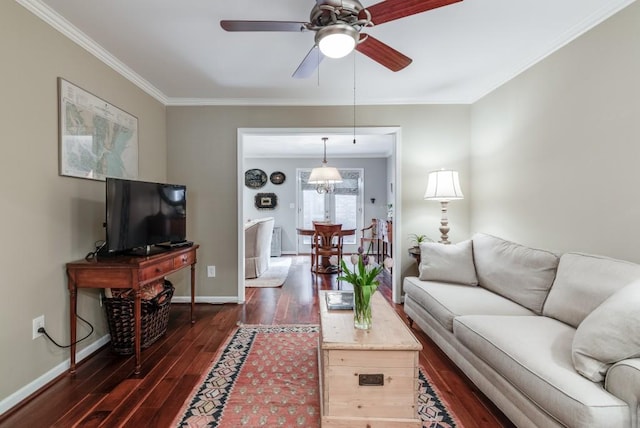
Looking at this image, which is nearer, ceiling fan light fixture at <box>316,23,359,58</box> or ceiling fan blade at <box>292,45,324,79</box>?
ceiling fan light fixture at <box>316,23,359,58</box>

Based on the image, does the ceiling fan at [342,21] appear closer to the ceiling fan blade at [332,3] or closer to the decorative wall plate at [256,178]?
the ceiling fan blade at [332,3]

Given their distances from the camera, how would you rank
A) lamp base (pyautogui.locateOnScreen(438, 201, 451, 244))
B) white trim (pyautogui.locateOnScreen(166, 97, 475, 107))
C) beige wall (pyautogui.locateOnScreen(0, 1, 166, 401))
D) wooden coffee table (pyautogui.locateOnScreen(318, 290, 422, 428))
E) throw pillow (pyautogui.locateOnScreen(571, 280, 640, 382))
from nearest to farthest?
throw pillow (pyautogui.locateOnScreen(571, 280, 640, 382)) → wooden coffee table (pyautogui.locateOnScreen(318, 290, 422, 428)) → beige wall (pyautogui.locateOnScreen(0, 1, 166, 401)) → lamp base (pyautogui.locateOnScreen(438, 201, 451, 244)) → white trim (pyautogui.locateOnScreen(166, 97, 475, 107))

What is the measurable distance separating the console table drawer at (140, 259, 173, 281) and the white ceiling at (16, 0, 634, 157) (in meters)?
1.72

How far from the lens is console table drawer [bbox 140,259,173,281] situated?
7.04 ft

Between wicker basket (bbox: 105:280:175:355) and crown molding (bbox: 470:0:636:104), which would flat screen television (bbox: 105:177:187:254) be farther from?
crown molding (bbox: 470:0:636:104)

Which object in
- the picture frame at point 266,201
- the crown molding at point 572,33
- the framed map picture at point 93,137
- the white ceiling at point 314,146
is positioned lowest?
the picture frame at point 266,201

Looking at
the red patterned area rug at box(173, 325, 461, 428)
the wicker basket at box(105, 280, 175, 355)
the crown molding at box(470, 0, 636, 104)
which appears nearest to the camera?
the red patterned area rug at box(173, 325, 461, 428)

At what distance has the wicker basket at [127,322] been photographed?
2311 millimetres

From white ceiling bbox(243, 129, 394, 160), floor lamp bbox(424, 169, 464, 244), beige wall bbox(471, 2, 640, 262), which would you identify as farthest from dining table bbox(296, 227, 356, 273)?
beige wall bbox(471, 2, 640, 262)

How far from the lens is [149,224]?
2494mm

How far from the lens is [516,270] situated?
224 centimetres

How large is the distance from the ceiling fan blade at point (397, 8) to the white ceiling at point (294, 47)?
503mm

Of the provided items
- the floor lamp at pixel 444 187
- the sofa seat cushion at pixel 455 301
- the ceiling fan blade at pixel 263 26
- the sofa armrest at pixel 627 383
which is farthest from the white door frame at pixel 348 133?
the sofa armrest at pixel 627 383

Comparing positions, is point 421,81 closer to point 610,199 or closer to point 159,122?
point 610,199
